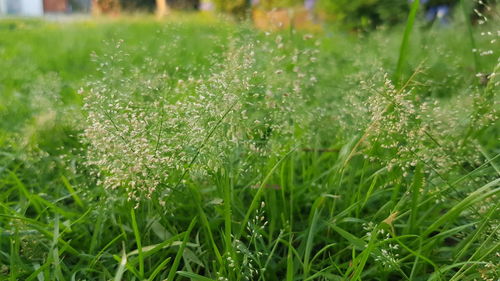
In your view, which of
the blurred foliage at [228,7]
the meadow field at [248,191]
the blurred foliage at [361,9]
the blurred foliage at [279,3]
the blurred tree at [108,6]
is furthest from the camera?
the blurred tree at [108,6]

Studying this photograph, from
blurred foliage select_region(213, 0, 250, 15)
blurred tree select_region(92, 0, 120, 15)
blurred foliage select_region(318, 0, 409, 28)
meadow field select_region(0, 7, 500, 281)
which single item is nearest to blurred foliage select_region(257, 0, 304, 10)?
blurred foliage select_region(318, 0, 409, 28)

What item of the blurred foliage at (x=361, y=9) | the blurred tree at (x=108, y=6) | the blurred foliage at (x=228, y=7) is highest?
the blurred foliage at (x=361, y=9)

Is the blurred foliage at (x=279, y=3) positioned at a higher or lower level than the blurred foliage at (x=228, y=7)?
higher

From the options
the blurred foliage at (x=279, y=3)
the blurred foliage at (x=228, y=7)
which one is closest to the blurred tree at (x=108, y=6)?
the blurred foliage at (x=228, y=7)

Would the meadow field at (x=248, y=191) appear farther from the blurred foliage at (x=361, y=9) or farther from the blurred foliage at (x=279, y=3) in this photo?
the blurred foliage at (x=361, y=9)

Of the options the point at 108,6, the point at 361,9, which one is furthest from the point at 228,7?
the point at 108,6

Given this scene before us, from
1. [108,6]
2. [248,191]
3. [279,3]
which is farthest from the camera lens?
[108,6]

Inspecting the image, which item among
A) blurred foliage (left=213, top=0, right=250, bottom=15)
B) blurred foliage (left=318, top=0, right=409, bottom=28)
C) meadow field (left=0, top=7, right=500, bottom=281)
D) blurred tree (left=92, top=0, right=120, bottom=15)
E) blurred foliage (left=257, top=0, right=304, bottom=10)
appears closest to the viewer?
meadow field (left=0, top=7, right=500, bottom=281)

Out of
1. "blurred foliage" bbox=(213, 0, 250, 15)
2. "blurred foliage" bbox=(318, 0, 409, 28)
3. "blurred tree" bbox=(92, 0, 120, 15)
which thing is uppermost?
"blurred foliage" bbox=(318, 0, 409, 28)

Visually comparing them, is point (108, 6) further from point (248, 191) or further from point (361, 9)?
point (248, 191)

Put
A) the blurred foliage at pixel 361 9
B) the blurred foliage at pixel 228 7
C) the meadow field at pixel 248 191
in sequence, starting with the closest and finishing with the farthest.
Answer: the meadow field at pixel 248 191, the blurred foliage at pixel 361 9, the blurred foliage at pixel 228 7

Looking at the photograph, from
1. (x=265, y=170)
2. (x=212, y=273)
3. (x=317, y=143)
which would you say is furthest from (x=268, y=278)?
(x=317, y=143)

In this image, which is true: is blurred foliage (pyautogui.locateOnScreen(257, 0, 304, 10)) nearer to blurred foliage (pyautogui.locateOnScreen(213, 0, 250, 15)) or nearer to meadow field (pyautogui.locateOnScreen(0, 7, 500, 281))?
blurred foliage (pyautogui.locateOnScreen(213, 0, 250, 15))

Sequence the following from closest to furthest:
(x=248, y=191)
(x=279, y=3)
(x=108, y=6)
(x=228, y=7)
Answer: (x=248, y=191) < (x=279, y=3) < (x=228, y=7) < (x=108, y=6)
